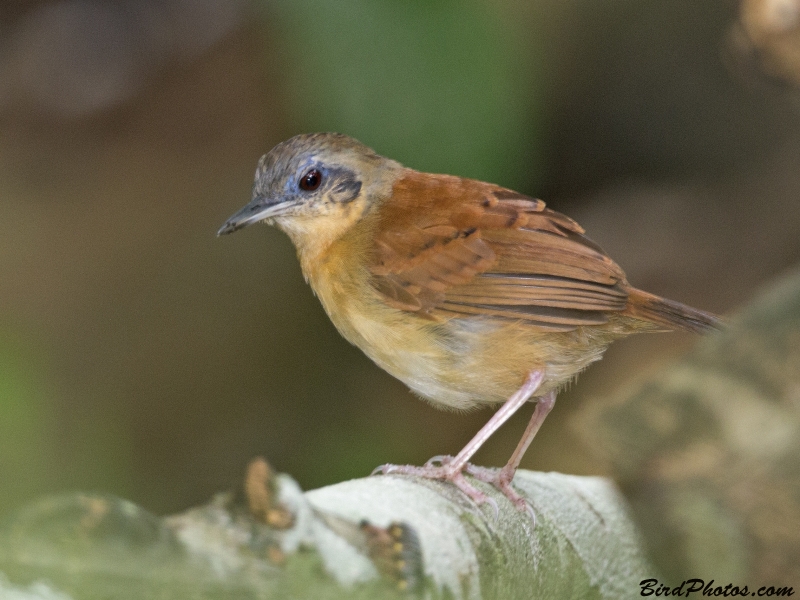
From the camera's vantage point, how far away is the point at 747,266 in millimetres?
5598

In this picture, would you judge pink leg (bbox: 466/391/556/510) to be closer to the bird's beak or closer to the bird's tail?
the bird's tail

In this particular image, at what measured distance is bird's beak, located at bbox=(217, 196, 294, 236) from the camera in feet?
10.3

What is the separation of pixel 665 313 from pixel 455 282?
0.66 metres

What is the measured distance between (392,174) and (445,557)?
185 cm

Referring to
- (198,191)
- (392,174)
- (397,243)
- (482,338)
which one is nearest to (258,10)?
(198,191)

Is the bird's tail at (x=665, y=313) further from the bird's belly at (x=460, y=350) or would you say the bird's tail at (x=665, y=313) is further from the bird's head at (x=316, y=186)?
the bird's head at (x=316, y=186)

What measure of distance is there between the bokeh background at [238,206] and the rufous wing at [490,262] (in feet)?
6.89

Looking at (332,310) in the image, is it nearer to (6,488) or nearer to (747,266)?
(6,488)

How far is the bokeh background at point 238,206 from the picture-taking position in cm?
545

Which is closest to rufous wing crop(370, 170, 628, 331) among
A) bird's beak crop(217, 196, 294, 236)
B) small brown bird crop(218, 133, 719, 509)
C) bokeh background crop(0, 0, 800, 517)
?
small brown bird crop(218, 133, 719, 509)

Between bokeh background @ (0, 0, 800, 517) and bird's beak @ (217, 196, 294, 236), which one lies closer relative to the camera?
bird's beak @ (217, 196, 294, 236)

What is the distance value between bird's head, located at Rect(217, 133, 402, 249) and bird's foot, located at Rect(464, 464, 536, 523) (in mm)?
971

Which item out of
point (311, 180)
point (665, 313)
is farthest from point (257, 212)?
point (665, 313)

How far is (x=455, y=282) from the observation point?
3021mm
